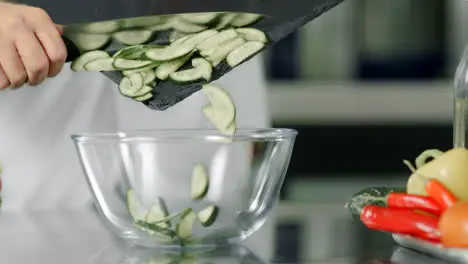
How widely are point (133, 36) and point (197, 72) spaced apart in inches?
4.2

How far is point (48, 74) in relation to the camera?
1214mm

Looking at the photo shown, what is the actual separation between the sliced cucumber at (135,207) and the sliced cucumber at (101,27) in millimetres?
229

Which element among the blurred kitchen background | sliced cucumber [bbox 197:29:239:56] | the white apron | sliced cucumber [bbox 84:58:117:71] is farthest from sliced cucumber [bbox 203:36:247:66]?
the blurred kitchen background

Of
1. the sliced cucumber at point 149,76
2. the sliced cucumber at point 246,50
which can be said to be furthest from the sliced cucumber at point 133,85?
the sliced cucumber at point 246,50

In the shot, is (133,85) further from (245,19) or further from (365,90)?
(365,90)

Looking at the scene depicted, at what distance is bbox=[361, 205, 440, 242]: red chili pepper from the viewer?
0.94 metres

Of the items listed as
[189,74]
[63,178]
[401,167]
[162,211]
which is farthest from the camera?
[401,167]

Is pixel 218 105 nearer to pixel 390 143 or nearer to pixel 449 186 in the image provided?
pixel 449 186

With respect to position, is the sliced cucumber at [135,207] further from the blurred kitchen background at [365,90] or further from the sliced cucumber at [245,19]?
the blurred kitchen background at [365,90]

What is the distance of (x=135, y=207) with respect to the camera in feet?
3.18

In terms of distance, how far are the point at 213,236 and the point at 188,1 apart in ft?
0.98

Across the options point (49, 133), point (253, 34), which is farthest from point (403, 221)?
point (49, 133)

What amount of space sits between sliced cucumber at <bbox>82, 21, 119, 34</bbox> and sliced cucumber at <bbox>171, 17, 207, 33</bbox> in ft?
0.22

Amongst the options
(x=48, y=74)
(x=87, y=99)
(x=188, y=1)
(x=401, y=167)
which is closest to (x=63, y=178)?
(x=87, y=99)
